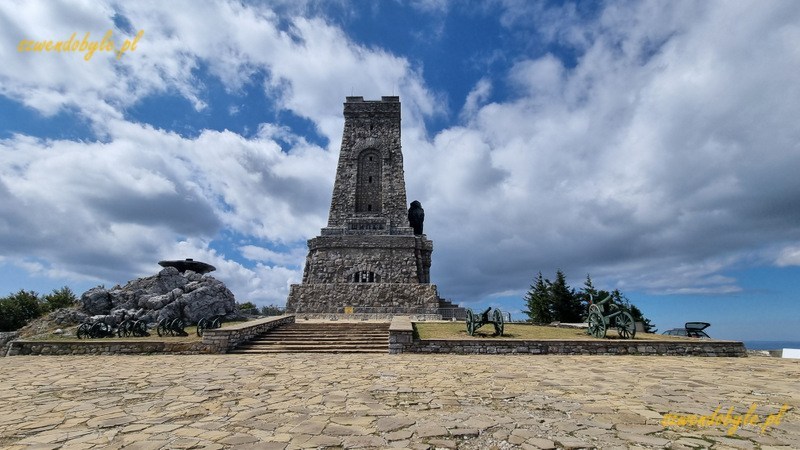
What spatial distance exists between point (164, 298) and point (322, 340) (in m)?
13.6

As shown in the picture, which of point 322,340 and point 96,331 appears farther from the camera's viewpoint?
point 96,331

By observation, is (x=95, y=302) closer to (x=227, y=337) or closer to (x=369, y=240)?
(x=227, y=337)

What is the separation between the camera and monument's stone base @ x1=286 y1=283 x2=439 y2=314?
24250 millimetres

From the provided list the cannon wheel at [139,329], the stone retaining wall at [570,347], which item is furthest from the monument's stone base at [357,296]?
the stone retaining wall at [570,347]

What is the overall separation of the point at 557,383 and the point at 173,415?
5940 millimetres

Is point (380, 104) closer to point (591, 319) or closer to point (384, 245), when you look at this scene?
point (384, 245)

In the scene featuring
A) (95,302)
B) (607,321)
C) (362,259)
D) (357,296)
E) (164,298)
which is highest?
(362,259)

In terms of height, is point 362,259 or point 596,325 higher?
point 362,259

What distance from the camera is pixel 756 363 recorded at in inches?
380

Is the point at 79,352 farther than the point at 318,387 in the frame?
Yes

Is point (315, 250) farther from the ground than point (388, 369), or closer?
farther from the ground

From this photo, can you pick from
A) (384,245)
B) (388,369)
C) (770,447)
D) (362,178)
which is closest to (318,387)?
(388,369)

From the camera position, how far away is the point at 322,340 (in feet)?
43.7

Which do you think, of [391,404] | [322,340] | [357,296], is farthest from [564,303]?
[391,404]
